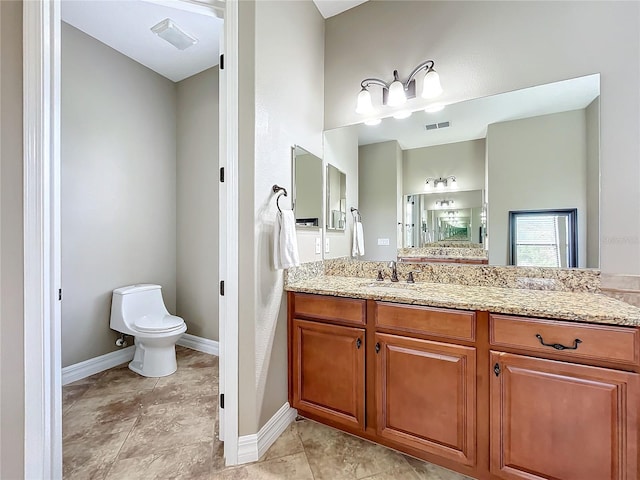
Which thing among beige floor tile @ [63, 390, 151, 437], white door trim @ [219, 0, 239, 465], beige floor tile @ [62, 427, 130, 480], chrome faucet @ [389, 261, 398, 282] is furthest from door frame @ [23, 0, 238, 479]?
chrome faucet @ [389, 261, 398, 282]

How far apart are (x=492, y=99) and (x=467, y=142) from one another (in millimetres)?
268

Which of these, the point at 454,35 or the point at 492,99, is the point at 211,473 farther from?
the point at 454,35

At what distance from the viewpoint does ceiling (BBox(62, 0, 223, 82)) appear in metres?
2.09

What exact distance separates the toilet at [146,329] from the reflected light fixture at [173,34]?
7.27 ft

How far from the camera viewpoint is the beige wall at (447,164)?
185cm

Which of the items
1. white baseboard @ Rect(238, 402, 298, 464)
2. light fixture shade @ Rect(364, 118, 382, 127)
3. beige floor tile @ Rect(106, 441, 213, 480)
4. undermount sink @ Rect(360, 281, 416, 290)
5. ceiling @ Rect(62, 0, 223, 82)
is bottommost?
beige floor tile @ Rect(106, 441, 213, 480)

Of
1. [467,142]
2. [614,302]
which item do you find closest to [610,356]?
[614,302]

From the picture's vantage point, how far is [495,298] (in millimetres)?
1379

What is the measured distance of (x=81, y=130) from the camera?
2.33 m

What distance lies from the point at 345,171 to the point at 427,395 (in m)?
1.58

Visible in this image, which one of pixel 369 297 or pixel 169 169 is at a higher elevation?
pixel 169 169

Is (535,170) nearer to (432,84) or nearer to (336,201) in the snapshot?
(432,84)

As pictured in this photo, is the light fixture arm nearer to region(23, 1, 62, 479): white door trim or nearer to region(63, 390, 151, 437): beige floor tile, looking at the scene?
region(23, 1, 62, 479): white door trim

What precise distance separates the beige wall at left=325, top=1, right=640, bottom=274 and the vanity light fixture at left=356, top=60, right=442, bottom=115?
0.08 meters
